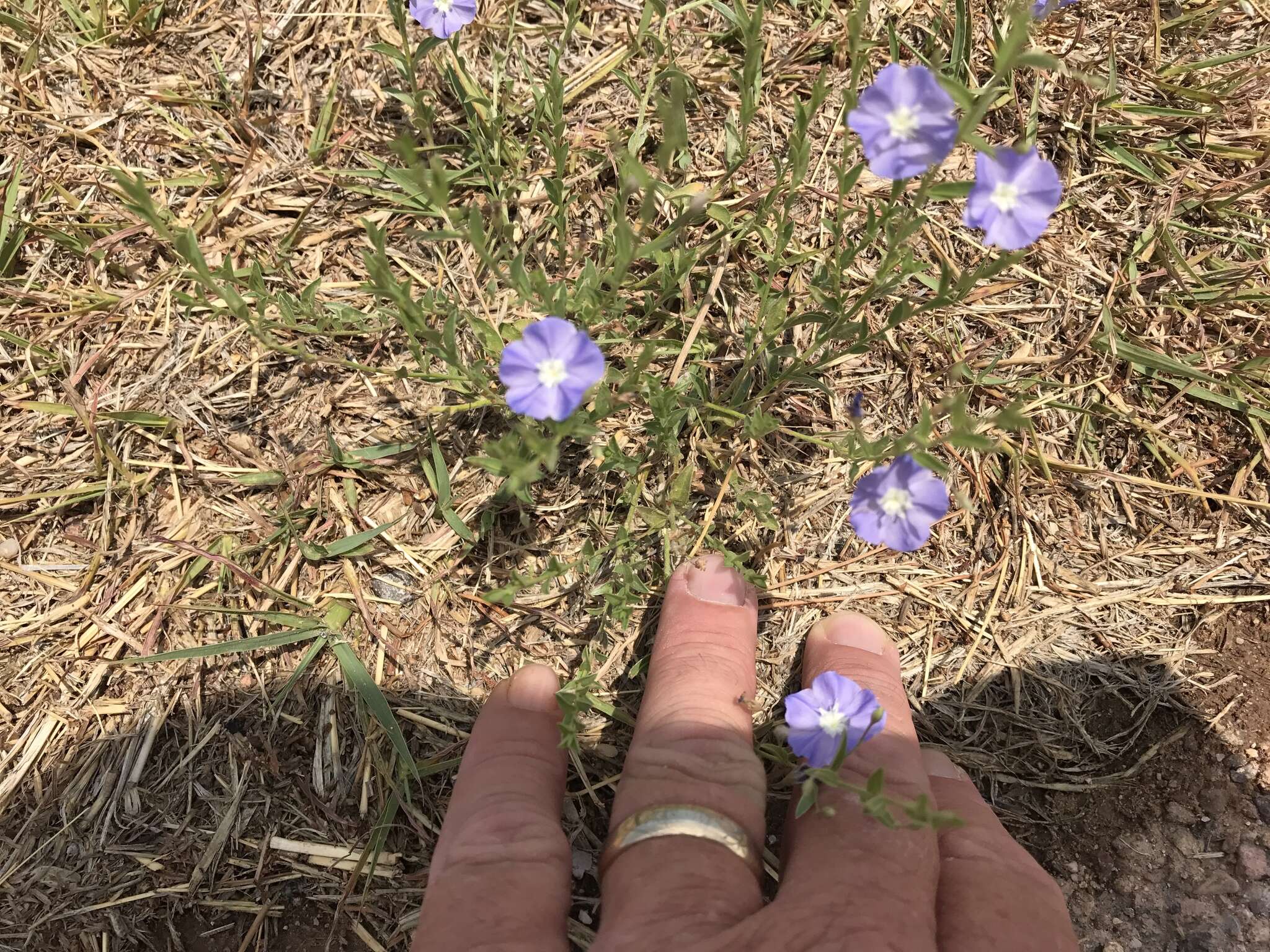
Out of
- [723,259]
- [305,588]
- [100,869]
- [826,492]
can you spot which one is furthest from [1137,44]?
[100,869]

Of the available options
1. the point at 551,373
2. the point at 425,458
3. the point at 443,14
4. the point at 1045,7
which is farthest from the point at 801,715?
the point at 443,14

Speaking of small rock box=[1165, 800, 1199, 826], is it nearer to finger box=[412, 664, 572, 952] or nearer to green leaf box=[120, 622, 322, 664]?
finger box=[412, 664, 572, 952]

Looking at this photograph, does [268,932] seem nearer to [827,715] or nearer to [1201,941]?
[827,715]

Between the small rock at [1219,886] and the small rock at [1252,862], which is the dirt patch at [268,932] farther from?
the small rock at [1252,862]

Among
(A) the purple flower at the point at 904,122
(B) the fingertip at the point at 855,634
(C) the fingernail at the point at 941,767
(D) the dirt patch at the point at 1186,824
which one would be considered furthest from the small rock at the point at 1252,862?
(A) the purple flower at the point at 904,122

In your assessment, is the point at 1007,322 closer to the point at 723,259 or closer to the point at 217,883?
the point at 723,259

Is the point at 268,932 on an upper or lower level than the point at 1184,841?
lower

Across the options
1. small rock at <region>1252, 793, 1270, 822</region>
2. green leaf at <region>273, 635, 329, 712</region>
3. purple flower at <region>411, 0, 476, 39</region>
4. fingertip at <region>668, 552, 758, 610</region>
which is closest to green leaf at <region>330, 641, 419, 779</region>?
green leaf at <region>273, 635, 329, 712</region>
